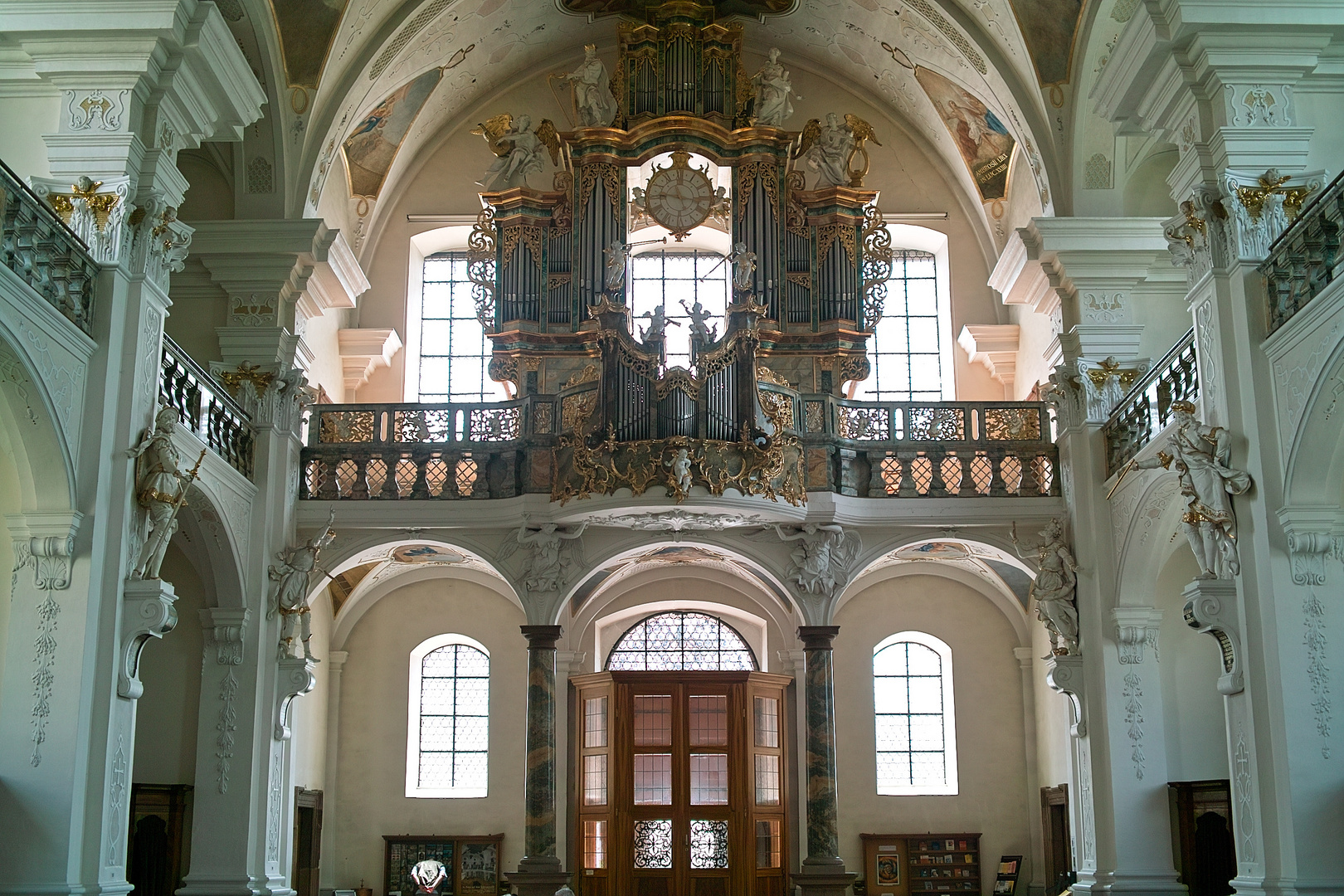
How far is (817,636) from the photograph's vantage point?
1791 cm

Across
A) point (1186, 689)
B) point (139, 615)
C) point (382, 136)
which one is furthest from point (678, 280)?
point (139, 615)

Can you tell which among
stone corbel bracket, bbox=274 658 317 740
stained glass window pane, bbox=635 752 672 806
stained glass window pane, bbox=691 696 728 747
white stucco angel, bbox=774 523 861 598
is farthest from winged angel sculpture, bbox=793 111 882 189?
stone corbel bracket, bbox=274 658 317 740

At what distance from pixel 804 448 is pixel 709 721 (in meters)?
4.96

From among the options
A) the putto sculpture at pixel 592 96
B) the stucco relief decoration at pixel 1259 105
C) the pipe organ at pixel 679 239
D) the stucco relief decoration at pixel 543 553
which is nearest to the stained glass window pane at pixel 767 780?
the stucco relief decoration at pixel 543 553

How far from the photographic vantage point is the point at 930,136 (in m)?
21.8

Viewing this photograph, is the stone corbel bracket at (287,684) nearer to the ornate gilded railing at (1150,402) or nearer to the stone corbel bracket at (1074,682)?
the stone corbel bracket at (1074,682)

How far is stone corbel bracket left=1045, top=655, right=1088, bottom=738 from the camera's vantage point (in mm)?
16719

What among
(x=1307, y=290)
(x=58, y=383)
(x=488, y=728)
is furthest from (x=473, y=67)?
(x=1307, y=290)

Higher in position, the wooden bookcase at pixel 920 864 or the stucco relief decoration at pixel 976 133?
the stucco relief decoration at pixel 976 133

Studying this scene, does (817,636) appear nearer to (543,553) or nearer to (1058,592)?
(1058,592)

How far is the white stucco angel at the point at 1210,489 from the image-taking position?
12.0m

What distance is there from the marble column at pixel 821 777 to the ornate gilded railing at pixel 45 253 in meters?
9.27

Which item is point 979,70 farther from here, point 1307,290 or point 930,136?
point 1307,290

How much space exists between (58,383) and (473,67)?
1092 cm
